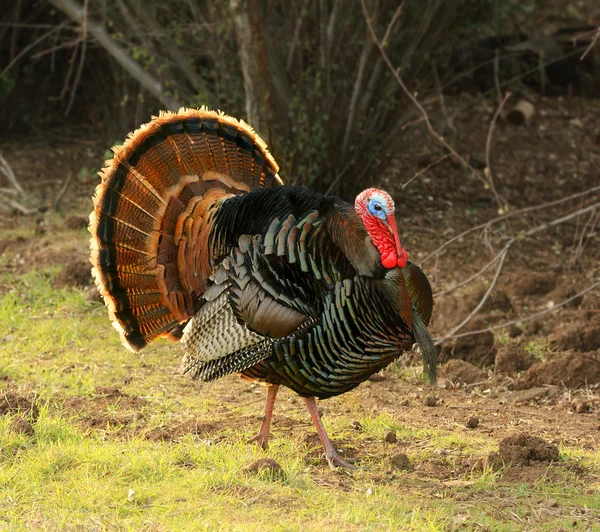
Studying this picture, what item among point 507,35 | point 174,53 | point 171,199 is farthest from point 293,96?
point 507,35

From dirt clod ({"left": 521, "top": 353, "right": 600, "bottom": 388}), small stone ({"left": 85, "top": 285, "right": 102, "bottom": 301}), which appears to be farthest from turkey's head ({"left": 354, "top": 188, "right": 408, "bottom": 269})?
small stone ({"left": 85, "top": 285, "right": 102, "bottom": 301})

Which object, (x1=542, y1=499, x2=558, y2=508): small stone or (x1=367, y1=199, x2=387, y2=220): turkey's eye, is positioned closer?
(x1=542, y1=499, x2=558, y2=508): small stone

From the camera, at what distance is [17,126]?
36.5ft

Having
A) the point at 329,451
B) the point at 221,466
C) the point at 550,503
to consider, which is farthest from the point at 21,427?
the point at 550,503

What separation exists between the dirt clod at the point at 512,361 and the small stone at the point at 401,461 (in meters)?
1.61

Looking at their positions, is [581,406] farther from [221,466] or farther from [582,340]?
[221,466]

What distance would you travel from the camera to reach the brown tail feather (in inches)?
188

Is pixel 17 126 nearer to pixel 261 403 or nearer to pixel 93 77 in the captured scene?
pixel 93 77

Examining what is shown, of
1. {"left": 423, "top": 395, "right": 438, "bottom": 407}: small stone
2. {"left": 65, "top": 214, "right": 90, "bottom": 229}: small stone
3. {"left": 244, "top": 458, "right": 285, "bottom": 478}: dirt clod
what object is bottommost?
{"left": 423, "top": 395, "right": 438, "bottom": 407}: small stone

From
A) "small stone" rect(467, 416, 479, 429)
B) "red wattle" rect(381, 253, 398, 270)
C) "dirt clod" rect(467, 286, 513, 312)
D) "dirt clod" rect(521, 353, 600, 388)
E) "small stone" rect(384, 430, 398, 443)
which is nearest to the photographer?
"red wattle" rect(381, 253, 398, 270)

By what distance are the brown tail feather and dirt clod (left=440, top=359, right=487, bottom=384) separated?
1706mm

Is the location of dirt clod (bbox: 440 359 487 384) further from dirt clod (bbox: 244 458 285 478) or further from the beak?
dirt clod (bbox: 244 458 285 478)

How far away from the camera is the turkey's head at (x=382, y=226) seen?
4176 millimetres

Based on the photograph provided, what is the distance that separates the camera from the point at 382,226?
422cm
